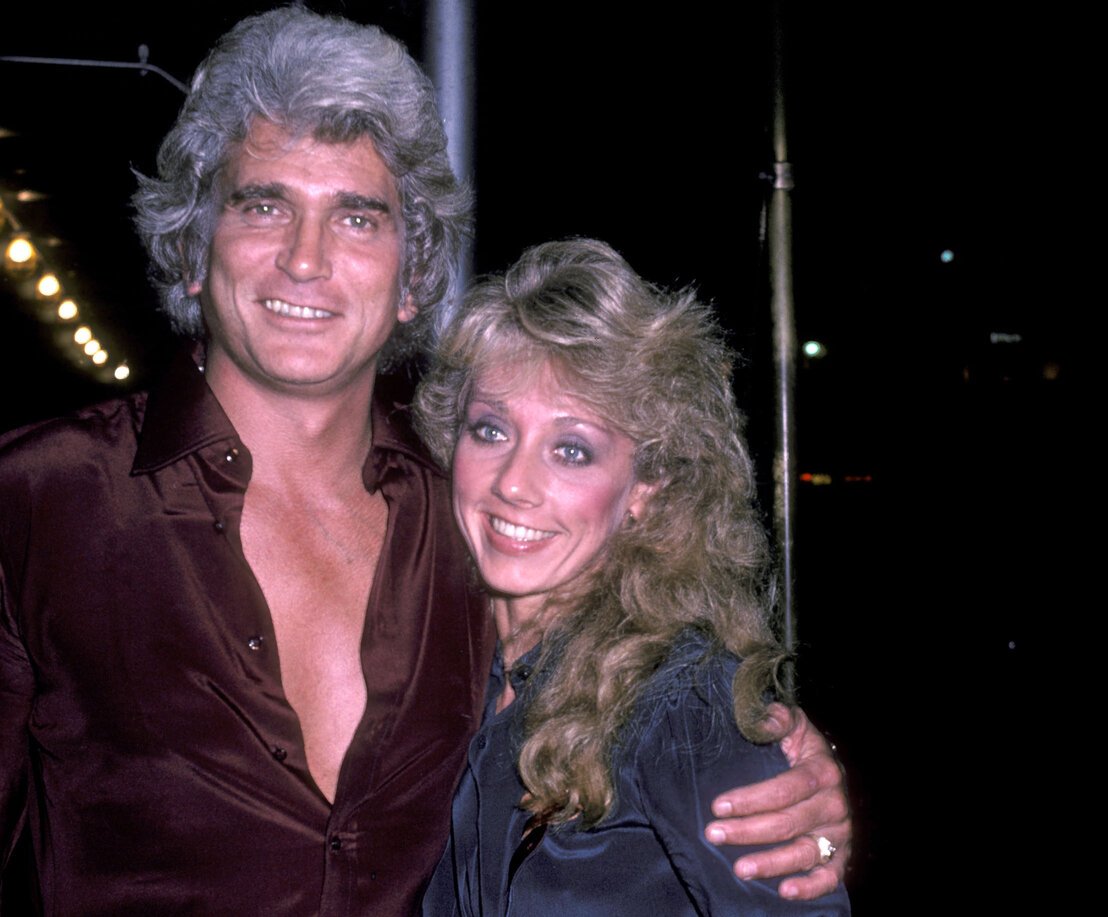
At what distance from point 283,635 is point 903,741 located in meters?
6.70

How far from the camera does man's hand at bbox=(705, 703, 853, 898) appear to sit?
1.49 meters

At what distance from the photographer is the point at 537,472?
73.8 inches

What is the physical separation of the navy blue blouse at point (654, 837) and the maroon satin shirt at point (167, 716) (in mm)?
236

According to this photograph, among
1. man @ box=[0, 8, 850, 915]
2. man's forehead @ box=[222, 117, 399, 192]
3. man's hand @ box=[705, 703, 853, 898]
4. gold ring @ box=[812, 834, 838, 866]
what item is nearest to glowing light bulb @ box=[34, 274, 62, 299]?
man @ box=[0, 8, 850, 915]

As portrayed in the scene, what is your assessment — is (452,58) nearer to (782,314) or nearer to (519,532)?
(519,532)

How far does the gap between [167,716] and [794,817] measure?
1.18m

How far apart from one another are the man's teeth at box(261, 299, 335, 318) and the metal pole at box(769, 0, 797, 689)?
1937 mm

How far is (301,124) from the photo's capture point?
1983 mm

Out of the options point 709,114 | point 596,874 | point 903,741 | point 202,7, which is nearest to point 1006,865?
point 903,741

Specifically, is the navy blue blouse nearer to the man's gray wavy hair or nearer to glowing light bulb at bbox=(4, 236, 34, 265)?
Answer: the man's gray wavy hair

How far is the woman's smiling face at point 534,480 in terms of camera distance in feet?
6.15

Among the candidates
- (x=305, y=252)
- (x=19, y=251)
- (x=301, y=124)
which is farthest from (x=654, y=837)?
(x=19, y=251)

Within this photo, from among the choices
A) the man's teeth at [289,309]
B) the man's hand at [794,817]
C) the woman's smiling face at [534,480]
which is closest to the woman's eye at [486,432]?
the woman's smiling face at [534,480]

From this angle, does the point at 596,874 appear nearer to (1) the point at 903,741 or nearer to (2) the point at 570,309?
(2) the point at 570,309
